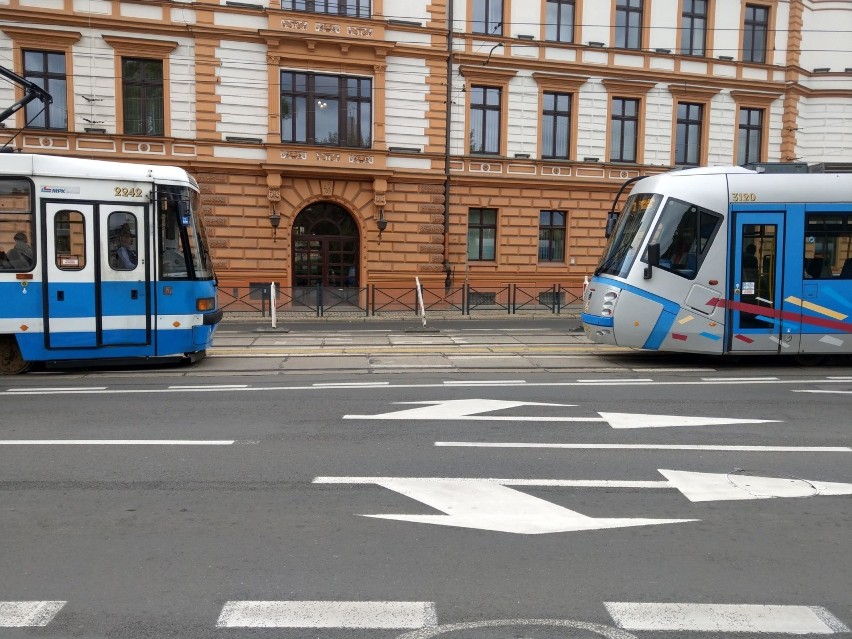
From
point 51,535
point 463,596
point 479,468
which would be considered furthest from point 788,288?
point 51,535

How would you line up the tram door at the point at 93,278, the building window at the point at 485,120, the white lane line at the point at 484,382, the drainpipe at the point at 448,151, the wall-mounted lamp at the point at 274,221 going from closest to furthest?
the white lane line at the point at 484,382, the tram door at the point at 93,278, the wall-mounted lamp at the point at 274,221, the drainpipe at the point at 448,151, the building window at the point at 485,120

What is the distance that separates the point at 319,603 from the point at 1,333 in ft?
31.2

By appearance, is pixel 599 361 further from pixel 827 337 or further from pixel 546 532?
pixel 546 532

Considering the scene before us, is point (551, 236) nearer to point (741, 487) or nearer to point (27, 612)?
point (741, 487)

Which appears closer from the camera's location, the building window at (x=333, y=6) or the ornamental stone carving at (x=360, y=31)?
the building window at (x=333, y=6)

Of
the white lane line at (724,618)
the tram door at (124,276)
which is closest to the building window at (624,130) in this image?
the tram door at (124,276)

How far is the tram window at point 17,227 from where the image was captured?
36.7ft

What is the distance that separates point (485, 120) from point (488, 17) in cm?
390

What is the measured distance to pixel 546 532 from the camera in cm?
502

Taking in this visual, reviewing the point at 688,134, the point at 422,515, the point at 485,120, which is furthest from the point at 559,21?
the point at 422,515

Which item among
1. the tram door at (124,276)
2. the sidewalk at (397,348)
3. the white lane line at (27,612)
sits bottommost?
the sidewalk at (397,348)

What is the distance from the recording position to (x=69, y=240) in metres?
11.4

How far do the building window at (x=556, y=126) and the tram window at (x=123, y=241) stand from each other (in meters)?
20.8

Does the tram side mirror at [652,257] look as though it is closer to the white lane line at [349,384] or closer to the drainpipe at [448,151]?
the white lane line at [349,384]
